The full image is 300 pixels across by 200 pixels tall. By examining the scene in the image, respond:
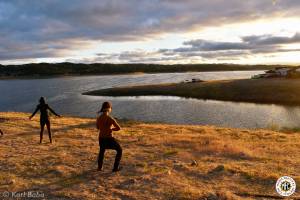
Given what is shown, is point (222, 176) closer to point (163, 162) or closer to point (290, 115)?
point (163, 162)

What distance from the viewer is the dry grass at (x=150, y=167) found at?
424 inches

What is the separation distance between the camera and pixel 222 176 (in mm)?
12203

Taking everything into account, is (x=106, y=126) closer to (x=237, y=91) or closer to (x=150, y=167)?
(x=150, y=167)

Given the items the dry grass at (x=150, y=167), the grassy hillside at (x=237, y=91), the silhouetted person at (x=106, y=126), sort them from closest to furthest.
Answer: the dry grass at (x=150, y=167), the silhouetted person at (x=106, y=126), the grassy hillside at (x=237, y=91)

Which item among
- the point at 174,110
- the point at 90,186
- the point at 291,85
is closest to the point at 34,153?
the point at 90,186

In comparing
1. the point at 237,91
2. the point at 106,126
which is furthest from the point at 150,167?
the point at 237,91

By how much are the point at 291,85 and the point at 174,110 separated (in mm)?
30997

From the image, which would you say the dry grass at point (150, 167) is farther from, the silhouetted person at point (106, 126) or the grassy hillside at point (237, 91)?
the grassy hillside at point (237, 91)

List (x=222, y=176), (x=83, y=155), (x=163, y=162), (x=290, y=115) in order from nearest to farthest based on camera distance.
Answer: (x=222, y=176) < (x=163, y=162) < (x=83, y=155) < (x=290, y=115)

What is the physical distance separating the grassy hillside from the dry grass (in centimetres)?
4660

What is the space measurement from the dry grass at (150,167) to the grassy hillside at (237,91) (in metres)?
46.6

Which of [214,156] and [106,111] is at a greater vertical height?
[106,111]

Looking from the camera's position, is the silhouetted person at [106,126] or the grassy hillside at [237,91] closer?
the silhouetted person at [106,126]

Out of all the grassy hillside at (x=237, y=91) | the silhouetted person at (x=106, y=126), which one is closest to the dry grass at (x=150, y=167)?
the silhouetted person at (x=106, y=126)
